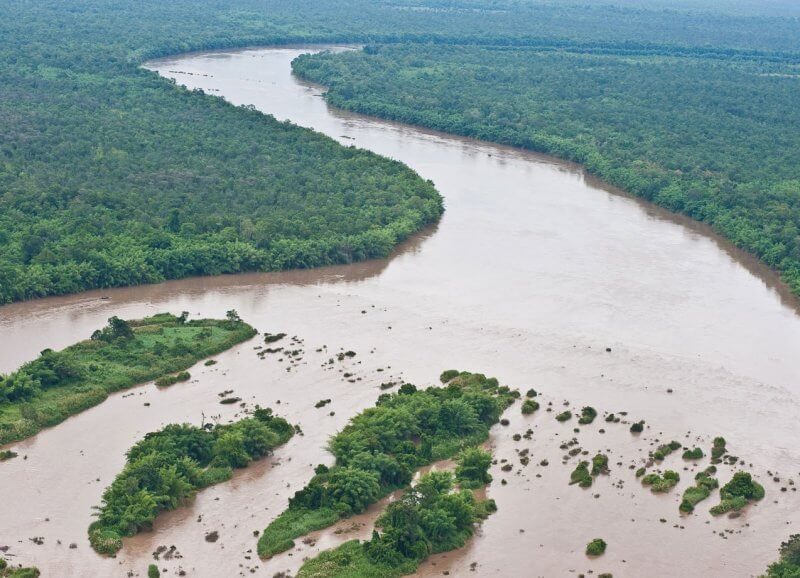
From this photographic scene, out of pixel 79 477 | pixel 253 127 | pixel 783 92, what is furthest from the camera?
pixel 783 92

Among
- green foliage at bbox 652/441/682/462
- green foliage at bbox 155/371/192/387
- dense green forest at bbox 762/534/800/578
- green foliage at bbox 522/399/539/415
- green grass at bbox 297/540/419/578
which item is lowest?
green foliage at bbox 155/371/192/387

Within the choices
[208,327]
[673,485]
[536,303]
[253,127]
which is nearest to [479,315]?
[536,303]

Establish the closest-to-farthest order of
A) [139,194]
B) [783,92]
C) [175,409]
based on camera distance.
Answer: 1. [175,409]
2. [139,194]
3. [783,92]

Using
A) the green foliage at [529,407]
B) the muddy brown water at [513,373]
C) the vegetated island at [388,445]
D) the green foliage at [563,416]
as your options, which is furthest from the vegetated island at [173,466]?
the green foliage at [563,416]

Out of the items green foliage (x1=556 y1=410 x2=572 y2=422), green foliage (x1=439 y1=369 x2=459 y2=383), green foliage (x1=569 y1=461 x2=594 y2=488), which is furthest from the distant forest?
green foliage (x1=569 y1=461 x2=594 y2=488)

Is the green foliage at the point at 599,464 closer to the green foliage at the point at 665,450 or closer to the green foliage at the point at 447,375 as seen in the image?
the green foliage at the point at 665,450

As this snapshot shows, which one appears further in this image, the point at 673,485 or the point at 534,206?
the point at 534,206

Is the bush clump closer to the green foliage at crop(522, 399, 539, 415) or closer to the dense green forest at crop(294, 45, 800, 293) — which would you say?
the green foliage at crop(522, 399, 539, 415)

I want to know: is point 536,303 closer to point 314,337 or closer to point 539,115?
point 314,337
